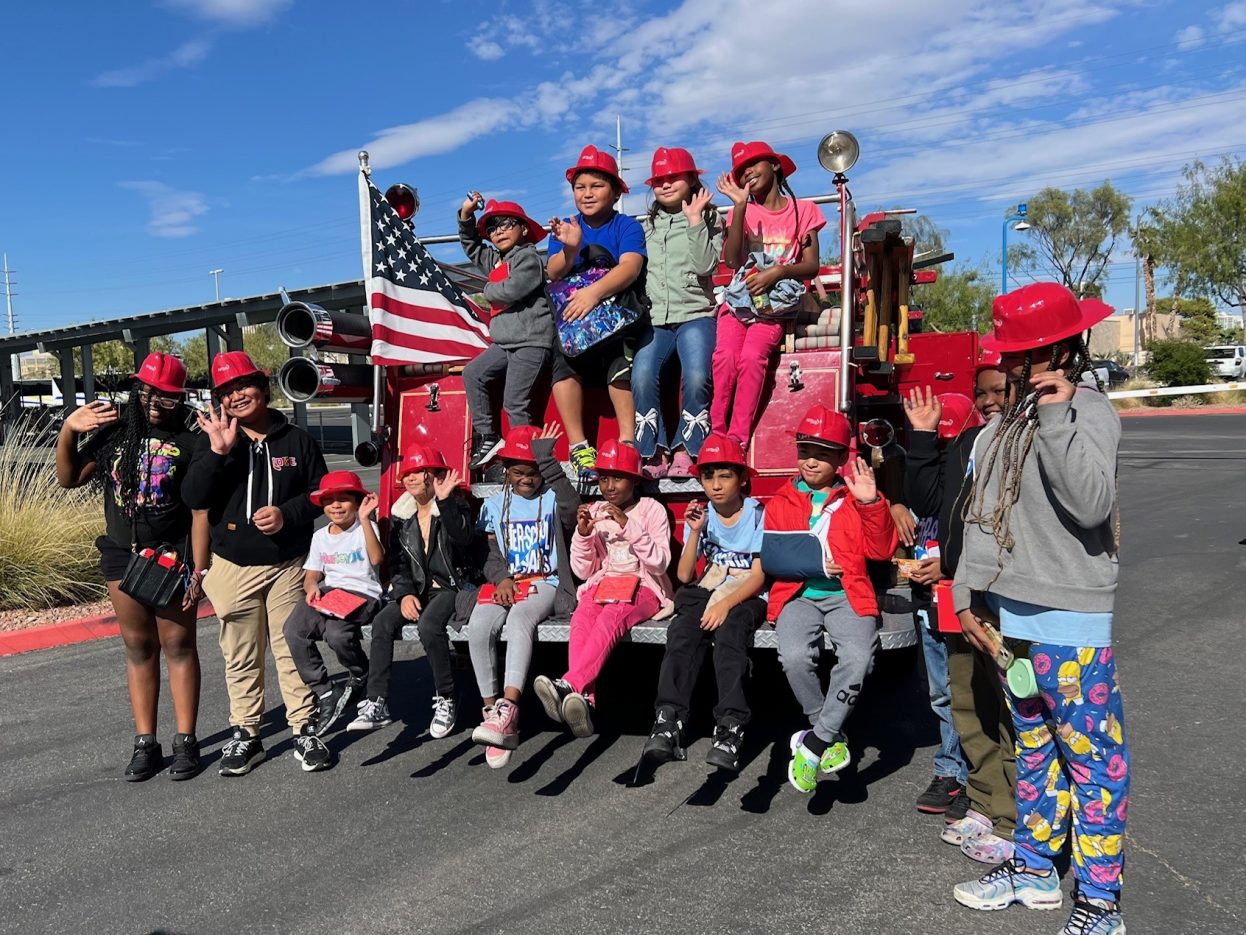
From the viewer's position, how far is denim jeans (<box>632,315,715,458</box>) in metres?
5.36

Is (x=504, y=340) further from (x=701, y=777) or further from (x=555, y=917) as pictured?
(x=555, y=917)

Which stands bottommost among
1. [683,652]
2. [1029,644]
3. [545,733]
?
[545,733]

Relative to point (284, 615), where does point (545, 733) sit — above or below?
below

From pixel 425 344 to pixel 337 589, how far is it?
1.86 metres

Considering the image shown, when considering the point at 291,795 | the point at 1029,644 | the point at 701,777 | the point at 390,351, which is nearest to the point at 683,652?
the point at 701,777

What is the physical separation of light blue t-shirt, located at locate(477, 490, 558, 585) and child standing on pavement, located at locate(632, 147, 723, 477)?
24.4 inches

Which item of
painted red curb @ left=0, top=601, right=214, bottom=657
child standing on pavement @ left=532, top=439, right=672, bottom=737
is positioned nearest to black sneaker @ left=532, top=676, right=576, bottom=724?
child standing on pavement @ left=532, top=439, right=672, bottom=737

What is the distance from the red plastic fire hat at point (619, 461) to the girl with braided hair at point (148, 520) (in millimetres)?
1969

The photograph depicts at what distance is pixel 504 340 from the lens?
570 centimetres

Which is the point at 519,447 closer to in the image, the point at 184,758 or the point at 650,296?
the point at 650,296

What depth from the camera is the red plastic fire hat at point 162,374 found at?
4836 mm

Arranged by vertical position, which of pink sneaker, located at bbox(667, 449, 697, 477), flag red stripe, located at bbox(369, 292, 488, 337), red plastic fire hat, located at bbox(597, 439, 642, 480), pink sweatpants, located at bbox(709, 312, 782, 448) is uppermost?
flag red stripe, located at bbox(369, 292, 488, 337)

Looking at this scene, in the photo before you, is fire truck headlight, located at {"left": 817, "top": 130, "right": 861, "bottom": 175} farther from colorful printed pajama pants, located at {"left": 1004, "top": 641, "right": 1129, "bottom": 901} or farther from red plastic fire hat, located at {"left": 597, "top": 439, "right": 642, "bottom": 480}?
colorful printed pajama pants, located at {"left": 1004, "top": 641, "right": 1129, "bottom": 901}

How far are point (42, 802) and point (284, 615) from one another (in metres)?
1.33
